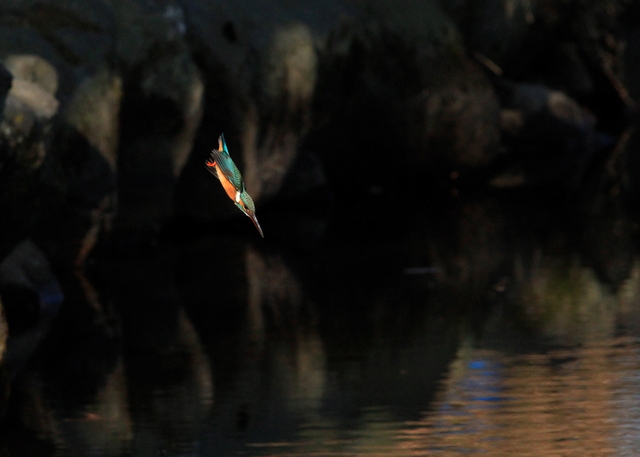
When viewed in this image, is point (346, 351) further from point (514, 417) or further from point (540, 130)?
point (540, 130)

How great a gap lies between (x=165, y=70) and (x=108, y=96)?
118 centimetres

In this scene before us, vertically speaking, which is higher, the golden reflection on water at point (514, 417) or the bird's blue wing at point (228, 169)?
the bird's blue wing at point (228, 169)

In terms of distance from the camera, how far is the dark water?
7301mm

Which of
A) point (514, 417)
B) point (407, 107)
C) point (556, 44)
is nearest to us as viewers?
point (514, 417)


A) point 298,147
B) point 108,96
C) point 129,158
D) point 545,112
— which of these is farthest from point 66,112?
point 545,112

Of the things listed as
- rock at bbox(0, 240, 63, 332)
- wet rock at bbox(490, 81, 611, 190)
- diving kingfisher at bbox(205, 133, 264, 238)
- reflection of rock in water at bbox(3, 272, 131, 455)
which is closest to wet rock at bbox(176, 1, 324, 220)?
rock at bbox(0, 240, 63, 332)

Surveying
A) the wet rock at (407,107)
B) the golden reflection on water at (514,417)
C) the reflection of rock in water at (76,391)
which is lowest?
the reflection of rock in water at (76,391)

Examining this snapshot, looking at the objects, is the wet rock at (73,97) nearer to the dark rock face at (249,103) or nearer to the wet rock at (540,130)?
the dark rock face at (249,103)

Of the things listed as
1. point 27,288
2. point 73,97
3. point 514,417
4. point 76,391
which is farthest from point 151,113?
point 514,417

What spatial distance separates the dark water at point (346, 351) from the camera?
730 cm

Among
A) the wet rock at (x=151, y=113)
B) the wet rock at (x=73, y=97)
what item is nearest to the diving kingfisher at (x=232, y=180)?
the wet rock at (x=73, y=97)

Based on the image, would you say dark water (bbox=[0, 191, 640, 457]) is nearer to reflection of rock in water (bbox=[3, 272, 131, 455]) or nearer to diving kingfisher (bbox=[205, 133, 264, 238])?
reflection of rock in water (bbox=[3, 272, 131, 455])

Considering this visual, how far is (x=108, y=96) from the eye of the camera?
13.3 m

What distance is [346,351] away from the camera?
30.5ft
